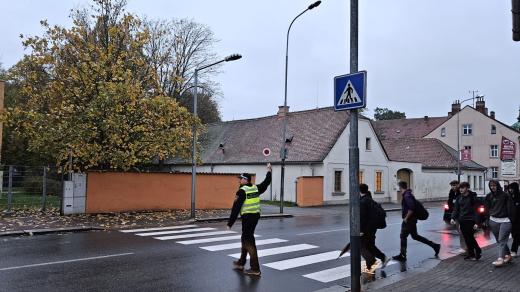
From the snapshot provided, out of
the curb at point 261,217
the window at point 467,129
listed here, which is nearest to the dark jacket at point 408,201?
the curb at point 261,217

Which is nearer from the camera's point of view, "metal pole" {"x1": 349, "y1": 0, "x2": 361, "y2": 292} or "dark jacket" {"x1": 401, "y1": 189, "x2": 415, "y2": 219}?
"metal pole" {"x1": 349, "y1": 0, "x2": 361, "y2": 292}

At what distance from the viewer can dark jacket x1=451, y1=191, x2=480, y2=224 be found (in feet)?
31.6

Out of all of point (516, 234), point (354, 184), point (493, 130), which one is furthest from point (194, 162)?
point (493, 130)

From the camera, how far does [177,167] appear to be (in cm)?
4059

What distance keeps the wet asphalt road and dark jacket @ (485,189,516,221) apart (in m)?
1.85

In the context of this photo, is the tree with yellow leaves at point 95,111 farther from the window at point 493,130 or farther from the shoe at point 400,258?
the window at point 493,130

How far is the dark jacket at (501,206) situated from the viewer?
906 cm

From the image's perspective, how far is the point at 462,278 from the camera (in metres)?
7.77

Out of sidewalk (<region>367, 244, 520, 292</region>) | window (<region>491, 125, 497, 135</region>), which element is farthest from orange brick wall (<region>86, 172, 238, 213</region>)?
window (<region>491, 125, 497, 135</region>)

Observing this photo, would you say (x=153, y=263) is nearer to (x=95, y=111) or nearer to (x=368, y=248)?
(x=368, y=248)

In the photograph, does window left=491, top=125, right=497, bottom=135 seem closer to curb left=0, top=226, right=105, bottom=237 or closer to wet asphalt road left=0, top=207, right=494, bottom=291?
wet asphalt road left=0, top=207, right=494, bottom=291

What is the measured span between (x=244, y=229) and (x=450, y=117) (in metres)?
55.4

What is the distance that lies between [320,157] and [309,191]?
241 centimetres

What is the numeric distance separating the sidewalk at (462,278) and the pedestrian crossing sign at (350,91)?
9.34 ft
